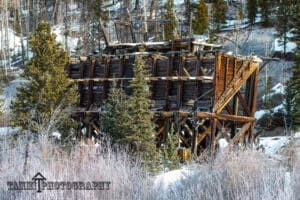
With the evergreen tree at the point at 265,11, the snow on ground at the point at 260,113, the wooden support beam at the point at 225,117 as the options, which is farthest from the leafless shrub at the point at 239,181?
the evergreen tree at the point at 265,11

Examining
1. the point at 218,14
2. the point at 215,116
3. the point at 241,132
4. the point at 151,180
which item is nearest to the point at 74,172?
the point at 151,180

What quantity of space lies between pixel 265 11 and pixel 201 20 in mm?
7572

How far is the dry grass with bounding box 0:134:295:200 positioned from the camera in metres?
6.43

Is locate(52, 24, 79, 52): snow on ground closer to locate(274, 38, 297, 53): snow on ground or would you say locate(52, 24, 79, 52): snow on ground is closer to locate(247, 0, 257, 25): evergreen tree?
locate(247, 0, 257, 25): evergreen tree

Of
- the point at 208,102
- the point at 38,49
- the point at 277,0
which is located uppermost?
the point at 277,0

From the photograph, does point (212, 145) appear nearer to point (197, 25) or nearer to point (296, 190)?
point (296, 190)

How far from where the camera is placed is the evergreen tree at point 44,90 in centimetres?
1426

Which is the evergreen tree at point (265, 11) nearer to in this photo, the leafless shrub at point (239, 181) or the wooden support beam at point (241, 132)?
the wooden support beam at point (241, 132)

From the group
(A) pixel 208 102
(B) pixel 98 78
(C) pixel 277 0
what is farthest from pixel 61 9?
(A) pixel 208 102

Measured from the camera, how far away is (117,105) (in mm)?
12453

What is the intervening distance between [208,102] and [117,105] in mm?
4714

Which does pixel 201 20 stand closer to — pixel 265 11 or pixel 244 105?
pixel 265 11

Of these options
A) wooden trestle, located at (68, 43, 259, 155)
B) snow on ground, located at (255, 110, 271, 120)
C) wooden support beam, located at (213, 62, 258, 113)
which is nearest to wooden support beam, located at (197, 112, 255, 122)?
wooden trestle, located at (68, 43, 259, 155)

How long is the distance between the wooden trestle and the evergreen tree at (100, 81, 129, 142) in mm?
2729
